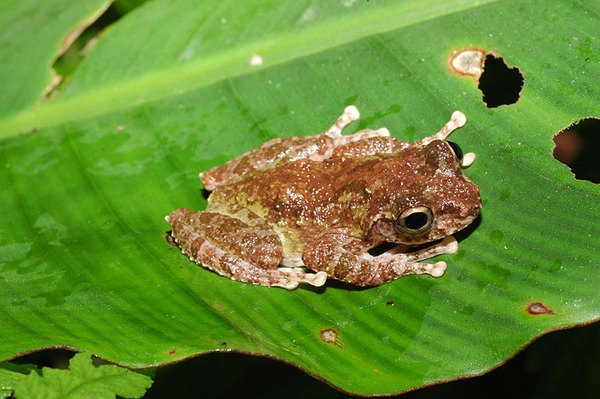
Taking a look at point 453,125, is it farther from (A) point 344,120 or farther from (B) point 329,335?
(B) point 329,335

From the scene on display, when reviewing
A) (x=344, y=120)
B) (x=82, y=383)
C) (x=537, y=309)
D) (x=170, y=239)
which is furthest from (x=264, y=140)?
(x=537, y=309)

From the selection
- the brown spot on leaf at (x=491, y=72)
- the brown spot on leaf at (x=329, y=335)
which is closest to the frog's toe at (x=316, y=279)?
the brown spot on leaf at (x=329, y=335)

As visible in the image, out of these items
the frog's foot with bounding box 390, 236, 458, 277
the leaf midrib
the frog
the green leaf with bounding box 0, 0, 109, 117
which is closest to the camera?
the frog's foot with bounding box 390, 236, 458, 277

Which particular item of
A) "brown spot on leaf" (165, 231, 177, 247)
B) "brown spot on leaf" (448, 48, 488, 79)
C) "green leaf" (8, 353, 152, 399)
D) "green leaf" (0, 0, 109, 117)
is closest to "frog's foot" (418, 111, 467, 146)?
"brown spot on leaf" (448, 48, 488, 79)

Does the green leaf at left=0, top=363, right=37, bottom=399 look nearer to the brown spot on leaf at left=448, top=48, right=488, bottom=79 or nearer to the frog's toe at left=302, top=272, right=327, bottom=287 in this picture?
the frog's toe at left=302, top=272, right=327, bottom=287

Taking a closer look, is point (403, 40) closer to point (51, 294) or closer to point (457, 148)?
point (457, 148)

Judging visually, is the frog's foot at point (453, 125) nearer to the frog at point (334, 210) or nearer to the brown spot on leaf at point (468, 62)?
the frog at point (334, 210)
